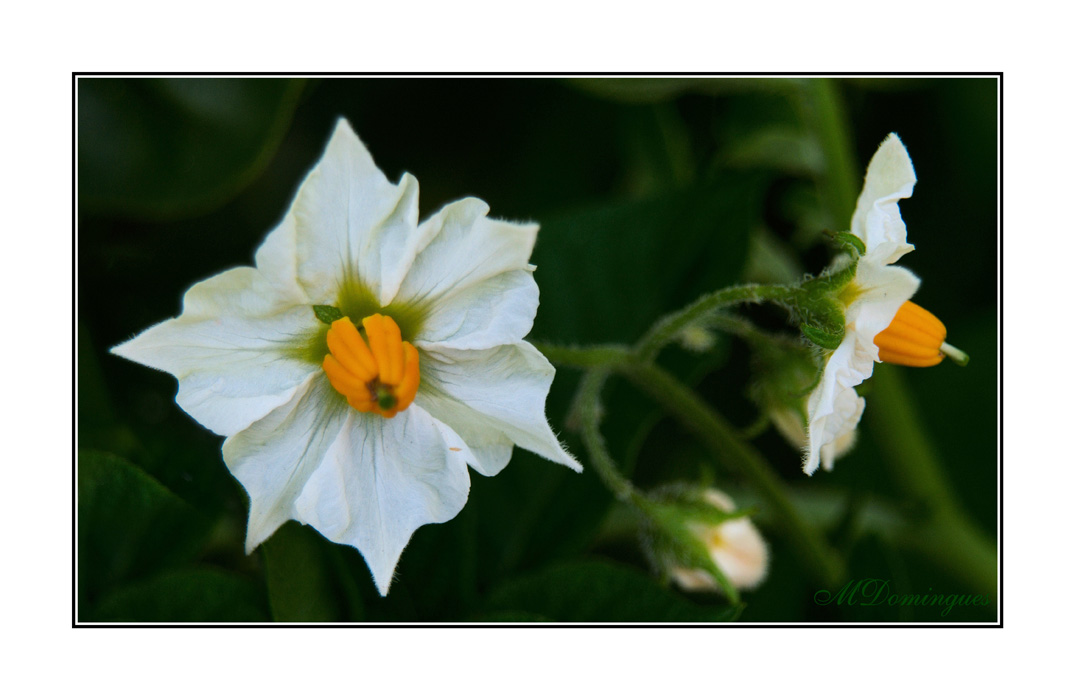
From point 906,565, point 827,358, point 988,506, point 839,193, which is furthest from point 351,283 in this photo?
point 988,506

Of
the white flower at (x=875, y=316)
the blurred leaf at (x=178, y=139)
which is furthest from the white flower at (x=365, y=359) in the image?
the blurred leaf at (x=178, y=139)

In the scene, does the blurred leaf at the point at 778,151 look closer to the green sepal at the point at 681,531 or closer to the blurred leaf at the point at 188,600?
the green sepal at the point at 681,531

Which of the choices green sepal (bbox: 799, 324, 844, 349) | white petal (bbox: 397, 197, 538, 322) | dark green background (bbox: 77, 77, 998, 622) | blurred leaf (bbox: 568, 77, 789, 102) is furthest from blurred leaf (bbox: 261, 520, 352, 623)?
blurred leaf (bbox: 568, 77, 789, 102)

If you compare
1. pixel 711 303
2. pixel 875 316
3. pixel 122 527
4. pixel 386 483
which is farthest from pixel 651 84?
pixel 122 527

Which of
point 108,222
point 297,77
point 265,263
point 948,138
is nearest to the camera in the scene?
point 265,263

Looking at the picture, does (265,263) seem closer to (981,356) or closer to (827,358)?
(827,358)

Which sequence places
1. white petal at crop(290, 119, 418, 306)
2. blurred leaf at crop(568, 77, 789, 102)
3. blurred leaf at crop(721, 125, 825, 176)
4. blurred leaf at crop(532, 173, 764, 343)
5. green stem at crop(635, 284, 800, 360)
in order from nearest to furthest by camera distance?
white petal at crop(290, 119, 418, 306)
green stem at crop(635, 284, 800, 360)
blurred leaf at crop(532, 173, 764, 343)
blurred leaf at crop(568, 77, 789, 102)
blurred leaf at crop(721, 125, 825, 176)

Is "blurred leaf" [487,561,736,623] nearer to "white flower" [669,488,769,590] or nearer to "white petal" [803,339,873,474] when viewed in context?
"white flower" [669,488,769,590]
